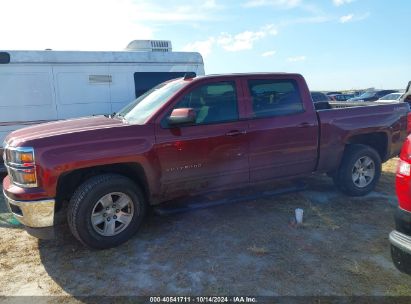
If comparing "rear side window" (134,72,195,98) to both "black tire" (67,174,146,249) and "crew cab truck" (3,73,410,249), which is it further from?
"black tire" (67,174,146,249)

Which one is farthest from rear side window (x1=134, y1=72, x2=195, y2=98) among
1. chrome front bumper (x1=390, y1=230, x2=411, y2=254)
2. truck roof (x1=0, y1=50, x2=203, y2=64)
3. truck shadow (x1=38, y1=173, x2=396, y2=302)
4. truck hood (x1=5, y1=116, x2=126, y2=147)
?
chrome front bumper (x1=390, y1=230, x2=411, y2=254)

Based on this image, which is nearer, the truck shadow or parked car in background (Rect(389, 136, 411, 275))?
parked car in background (Rect(389, 136, 411, 275))

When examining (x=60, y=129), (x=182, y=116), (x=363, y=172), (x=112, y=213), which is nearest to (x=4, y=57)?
(x=60, y=129)

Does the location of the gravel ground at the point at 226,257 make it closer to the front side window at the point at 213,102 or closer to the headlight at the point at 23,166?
the headlight at the point at 23,166

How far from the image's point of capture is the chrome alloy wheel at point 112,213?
13.3 feet

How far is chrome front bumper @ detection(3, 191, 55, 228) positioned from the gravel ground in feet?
1.49

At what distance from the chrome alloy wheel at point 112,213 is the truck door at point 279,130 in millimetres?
1671

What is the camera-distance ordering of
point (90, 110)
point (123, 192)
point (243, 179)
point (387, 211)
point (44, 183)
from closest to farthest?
point (44, 183) → point (123, 192) → point (243, 179) → point (387, 211) → point (90, 110)

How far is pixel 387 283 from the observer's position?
330cm

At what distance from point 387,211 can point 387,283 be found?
203 cm

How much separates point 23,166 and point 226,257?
90.0 inches

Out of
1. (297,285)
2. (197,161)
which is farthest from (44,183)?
(297,285)

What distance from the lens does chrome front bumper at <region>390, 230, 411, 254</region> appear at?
2605 mm

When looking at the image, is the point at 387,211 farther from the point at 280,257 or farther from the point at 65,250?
the point at 65,250
